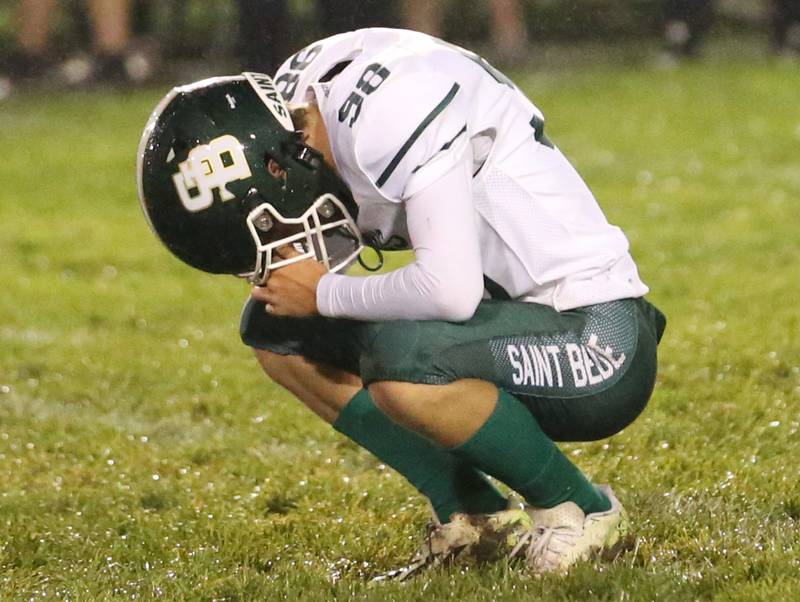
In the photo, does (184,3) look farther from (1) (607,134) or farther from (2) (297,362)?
(2) (297,362)

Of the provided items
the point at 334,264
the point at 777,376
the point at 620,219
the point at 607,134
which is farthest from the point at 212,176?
the point at 607,134

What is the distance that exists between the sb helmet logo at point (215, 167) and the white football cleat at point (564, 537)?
0.95 metres

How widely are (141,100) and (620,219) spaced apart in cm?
540

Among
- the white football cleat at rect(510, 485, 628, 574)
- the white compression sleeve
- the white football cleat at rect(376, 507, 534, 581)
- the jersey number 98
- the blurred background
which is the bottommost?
the blurred background

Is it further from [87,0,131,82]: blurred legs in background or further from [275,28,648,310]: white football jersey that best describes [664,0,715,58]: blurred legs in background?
[275,28,648,310]: white football jersey

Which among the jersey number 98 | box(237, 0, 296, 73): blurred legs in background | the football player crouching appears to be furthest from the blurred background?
the jersey number 98

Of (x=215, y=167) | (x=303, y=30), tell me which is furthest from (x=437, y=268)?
(x=303, y=30)

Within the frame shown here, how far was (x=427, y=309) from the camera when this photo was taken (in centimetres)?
329

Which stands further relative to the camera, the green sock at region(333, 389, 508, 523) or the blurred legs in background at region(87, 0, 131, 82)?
the blurred legs in background at region(87, 0, 131, 82)

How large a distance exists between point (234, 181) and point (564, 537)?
1.01 metres

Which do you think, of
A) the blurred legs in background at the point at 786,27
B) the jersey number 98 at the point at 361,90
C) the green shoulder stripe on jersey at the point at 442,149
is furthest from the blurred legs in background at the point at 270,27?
the green shoulder stripe on jersey at the point at 442,149

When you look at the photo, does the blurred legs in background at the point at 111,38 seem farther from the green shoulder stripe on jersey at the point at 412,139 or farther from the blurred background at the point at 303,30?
the green shoulder stripe on jersey at the point at 412,139

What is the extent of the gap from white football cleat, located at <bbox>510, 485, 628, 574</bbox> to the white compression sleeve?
1.64 feet

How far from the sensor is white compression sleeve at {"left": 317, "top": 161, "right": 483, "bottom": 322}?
320cm
